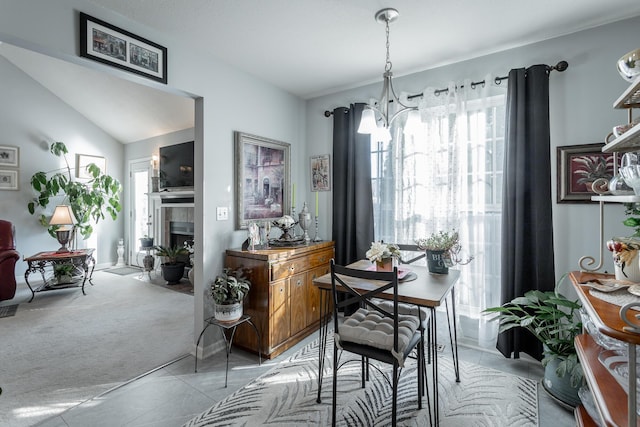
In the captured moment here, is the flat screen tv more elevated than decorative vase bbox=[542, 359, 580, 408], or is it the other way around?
the flat screen tv

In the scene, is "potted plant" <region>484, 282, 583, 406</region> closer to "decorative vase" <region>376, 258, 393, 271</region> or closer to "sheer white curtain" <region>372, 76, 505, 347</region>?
"sheer white curtain" <region>372, 76, 505, 347</region>

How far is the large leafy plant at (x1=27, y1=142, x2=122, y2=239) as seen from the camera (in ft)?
16.5

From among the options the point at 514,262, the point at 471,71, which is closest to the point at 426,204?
the point at 514,262

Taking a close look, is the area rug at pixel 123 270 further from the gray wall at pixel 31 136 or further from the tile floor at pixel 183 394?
the tile floor at pixel 183 394

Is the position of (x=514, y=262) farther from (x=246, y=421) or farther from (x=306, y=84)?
(x=306, y=84)

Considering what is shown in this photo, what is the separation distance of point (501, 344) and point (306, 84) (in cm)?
306

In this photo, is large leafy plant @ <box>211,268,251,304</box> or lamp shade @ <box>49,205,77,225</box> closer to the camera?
large leafy plant @ <box>211,268,251,304</box>

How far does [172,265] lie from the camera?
489 centimetres

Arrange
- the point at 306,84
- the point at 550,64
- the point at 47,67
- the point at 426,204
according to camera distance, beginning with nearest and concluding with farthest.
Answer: the point at 550,64 → the point at 426,204 → the point at 306,84 → the point at 47,67

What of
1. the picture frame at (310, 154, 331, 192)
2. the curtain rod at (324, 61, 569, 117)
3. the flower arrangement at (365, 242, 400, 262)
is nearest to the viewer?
the flower arrangement at (365, 242, 400, 262)

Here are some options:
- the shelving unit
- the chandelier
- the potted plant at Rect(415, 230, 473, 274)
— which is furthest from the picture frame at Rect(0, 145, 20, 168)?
the shelving unit

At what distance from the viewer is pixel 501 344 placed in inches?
97.8

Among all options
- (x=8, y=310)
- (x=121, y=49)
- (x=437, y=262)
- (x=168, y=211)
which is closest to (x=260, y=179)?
(x=121, y=49)

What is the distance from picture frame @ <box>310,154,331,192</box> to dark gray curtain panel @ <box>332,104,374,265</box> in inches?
5.1
